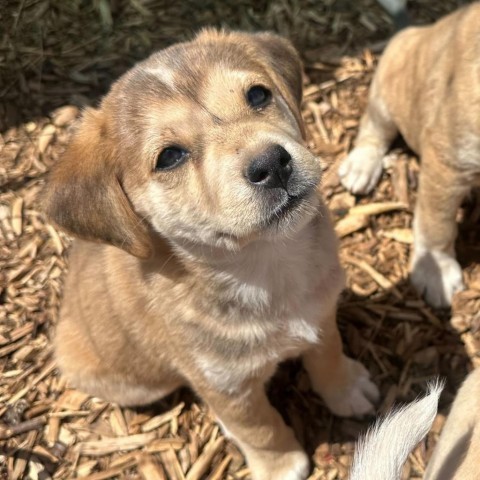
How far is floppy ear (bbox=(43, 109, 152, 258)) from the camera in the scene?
252 cm

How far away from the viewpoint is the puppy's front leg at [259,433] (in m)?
2.97

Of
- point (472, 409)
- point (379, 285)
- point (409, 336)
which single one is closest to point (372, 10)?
point (379, 285)

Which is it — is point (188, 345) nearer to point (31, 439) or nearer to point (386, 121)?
point (31, 439)

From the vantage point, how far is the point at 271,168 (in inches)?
89.7

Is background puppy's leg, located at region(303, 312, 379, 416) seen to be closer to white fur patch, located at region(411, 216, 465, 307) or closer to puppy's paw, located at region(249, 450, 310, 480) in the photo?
puppy's paw, located at region(249, 450, 310, 480)

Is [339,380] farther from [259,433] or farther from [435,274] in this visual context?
[435,274]

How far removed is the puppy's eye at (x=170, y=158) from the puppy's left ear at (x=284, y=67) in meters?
0.53

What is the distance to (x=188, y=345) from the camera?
2848 mm

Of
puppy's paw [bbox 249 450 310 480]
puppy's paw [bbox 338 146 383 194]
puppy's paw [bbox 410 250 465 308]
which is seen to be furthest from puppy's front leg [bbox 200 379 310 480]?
puppy's paw [bbox 338 146 383 194]

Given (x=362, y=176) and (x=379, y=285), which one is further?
(x=362, y=176)

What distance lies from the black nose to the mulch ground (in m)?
1.26

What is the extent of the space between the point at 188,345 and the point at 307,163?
0.94 metres

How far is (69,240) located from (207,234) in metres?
1.96

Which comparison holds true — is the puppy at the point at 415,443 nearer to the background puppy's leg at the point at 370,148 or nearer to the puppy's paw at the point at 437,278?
the puppy's paw at the point at 437,278
